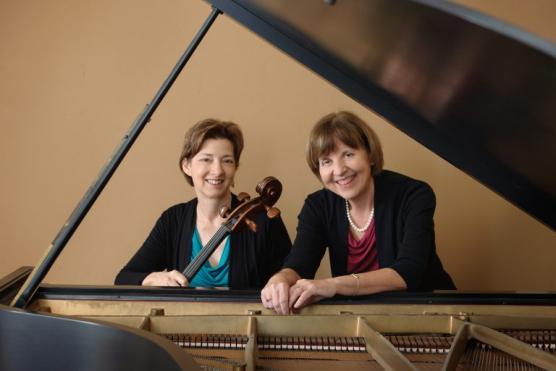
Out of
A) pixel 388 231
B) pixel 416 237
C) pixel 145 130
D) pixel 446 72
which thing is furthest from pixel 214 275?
pixel 446 72

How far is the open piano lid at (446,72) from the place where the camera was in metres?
0.82

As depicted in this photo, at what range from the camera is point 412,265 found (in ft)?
6.29

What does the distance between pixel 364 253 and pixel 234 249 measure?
498 mm

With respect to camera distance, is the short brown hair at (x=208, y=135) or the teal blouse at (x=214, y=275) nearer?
the teal blouse at (x=214, y=275)

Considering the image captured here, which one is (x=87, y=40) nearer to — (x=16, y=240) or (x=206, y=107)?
(x=206, y=107)

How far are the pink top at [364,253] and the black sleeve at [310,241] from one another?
4.0 inches

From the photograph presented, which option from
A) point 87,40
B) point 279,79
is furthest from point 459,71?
point 87,40

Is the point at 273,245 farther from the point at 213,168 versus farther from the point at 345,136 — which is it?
Result: the point at 345,136

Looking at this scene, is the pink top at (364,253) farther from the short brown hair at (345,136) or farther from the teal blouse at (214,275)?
the teal blouse at (214,275)

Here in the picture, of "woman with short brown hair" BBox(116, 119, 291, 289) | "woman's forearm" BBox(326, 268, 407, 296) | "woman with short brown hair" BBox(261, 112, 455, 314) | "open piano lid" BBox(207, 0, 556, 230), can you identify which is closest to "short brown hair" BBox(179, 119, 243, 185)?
"woman with short brown hair" BBox(116, 119, 291, 289)

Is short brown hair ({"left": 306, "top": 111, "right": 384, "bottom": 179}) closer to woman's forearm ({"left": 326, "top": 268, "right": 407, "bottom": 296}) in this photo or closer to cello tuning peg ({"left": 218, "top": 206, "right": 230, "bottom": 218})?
cello tuning peg ({"left": 218, "top": 206, "right": 230, "bottom": 218})

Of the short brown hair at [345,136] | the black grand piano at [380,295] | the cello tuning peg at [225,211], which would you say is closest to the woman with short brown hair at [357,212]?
the short brown hair at [345,136]

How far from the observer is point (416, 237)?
6.57ft

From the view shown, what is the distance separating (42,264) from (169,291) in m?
0.41
